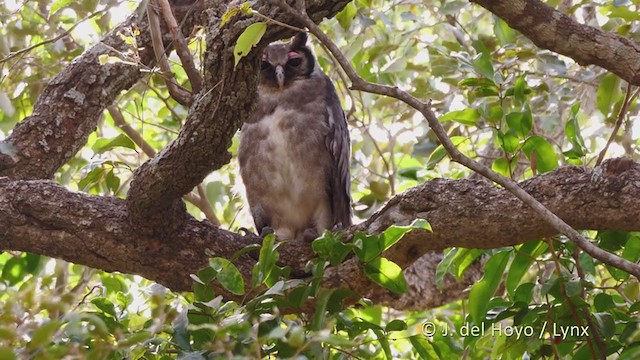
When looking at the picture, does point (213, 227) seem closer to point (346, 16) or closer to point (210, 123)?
point (210, 123)

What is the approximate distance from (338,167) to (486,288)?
6.03ft

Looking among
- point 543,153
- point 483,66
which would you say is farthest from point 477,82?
point 543,153

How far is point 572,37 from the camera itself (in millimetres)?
3414

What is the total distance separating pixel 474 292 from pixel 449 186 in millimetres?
408

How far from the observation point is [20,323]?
226cm

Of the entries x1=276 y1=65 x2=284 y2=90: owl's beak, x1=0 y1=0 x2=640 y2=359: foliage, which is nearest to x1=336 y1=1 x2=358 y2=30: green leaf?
x1=0 y1=0 x2=640 y2=359: foliage

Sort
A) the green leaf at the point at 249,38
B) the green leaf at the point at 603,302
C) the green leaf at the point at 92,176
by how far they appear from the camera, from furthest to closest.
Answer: the green leaf at the point at 92,176, the green leaf at the point at 603,302, the green leaf at the point at 249,38

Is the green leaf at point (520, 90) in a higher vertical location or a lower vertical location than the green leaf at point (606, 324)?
higher

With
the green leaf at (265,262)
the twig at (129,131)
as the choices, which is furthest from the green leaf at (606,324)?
the twig at (129,131)

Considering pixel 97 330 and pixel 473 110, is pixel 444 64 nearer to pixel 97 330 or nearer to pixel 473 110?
pixel 473 110

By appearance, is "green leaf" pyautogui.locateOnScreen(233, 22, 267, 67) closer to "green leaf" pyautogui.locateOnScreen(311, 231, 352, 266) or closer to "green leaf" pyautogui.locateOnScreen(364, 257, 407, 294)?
"green leaf" pyautogui.locateOnScreen(311, 231, 352, 266)

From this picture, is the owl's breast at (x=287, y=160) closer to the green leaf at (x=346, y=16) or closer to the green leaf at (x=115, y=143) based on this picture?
the green leaf at (x=346, y=16)

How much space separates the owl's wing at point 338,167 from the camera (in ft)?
16.2

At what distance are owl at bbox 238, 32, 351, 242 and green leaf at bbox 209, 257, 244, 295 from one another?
6.85ft
